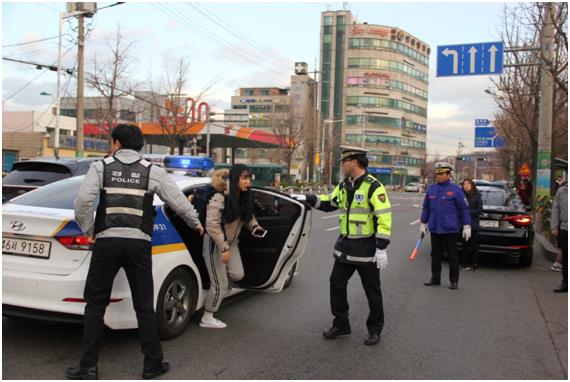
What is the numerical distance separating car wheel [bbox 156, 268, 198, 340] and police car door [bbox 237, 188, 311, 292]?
65 centimetres

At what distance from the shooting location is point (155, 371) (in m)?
3.98

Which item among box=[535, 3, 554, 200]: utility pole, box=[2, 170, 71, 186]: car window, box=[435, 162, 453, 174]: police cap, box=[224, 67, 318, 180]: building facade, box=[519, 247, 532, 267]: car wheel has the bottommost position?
box=[519, 247, 532, 267]: car wheel

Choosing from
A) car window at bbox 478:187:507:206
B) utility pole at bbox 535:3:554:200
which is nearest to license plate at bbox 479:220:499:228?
car window at bbox 478:187:507:206

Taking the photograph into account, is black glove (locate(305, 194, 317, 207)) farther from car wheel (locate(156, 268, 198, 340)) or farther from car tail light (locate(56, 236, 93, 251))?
car tail light (locate(56, 236, 93, 251))

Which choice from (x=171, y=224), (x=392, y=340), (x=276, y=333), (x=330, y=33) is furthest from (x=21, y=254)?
(x=330, y=33)

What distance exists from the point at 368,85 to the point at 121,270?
331ft

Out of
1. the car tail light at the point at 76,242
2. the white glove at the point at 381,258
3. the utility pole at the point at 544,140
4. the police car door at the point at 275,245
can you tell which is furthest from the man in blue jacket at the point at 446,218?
the utility pole at the point at 544,140

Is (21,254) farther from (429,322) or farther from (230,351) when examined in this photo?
(429,322)

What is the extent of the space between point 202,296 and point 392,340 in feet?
6.12

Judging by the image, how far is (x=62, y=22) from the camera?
78.5 ft

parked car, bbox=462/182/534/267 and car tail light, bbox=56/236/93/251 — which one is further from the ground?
car tail light, bbox=56/236/93/251

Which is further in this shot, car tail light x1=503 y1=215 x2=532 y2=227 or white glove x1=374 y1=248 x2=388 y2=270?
car tail light x1=503 y1=215 x2=532 y2=227

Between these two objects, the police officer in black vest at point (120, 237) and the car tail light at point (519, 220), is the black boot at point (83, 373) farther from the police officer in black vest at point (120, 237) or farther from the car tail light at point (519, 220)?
the car tail light at point (519, 220)

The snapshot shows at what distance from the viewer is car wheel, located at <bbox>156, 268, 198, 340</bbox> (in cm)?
Result: 466
